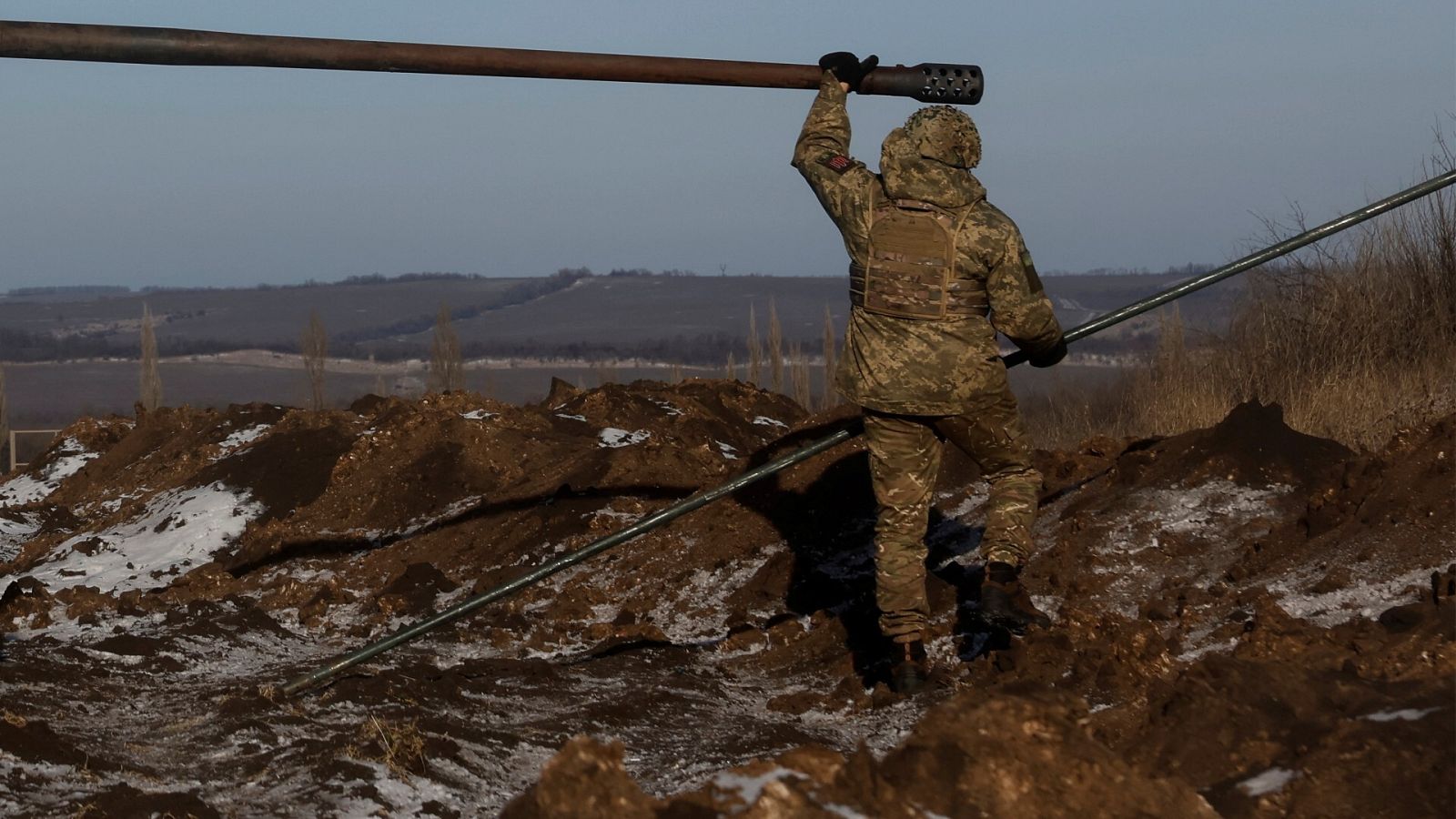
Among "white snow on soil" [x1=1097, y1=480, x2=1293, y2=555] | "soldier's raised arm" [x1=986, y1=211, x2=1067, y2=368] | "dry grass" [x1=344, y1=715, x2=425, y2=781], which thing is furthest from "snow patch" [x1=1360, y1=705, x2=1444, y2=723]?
"white snow on soil" [x1=1097, y1=480, x2=1293, y2=555]

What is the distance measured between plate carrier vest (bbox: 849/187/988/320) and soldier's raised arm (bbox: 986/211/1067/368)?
0.09 metres

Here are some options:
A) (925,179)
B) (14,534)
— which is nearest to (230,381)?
(14,534)

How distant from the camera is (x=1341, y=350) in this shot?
40.9 ft

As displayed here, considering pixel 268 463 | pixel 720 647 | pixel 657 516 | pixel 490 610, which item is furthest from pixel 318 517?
pixel 657 516

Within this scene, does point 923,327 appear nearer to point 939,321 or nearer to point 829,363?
point 939,321

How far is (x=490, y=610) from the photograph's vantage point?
8.91 m

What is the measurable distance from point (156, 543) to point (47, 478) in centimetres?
616

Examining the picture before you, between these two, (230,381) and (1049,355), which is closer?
(1049,355)

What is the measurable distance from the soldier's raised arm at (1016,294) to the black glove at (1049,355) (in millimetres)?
120

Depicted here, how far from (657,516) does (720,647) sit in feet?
4.88

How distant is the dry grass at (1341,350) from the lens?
422 inches

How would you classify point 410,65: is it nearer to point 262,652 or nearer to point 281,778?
point 281,778

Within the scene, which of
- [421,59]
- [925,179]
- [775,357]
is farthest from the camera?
[775,357]

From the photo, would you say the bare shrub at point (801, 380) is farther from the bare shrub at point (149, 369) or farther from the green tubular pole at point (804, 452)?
the green tubular pole at point (804, 452)
